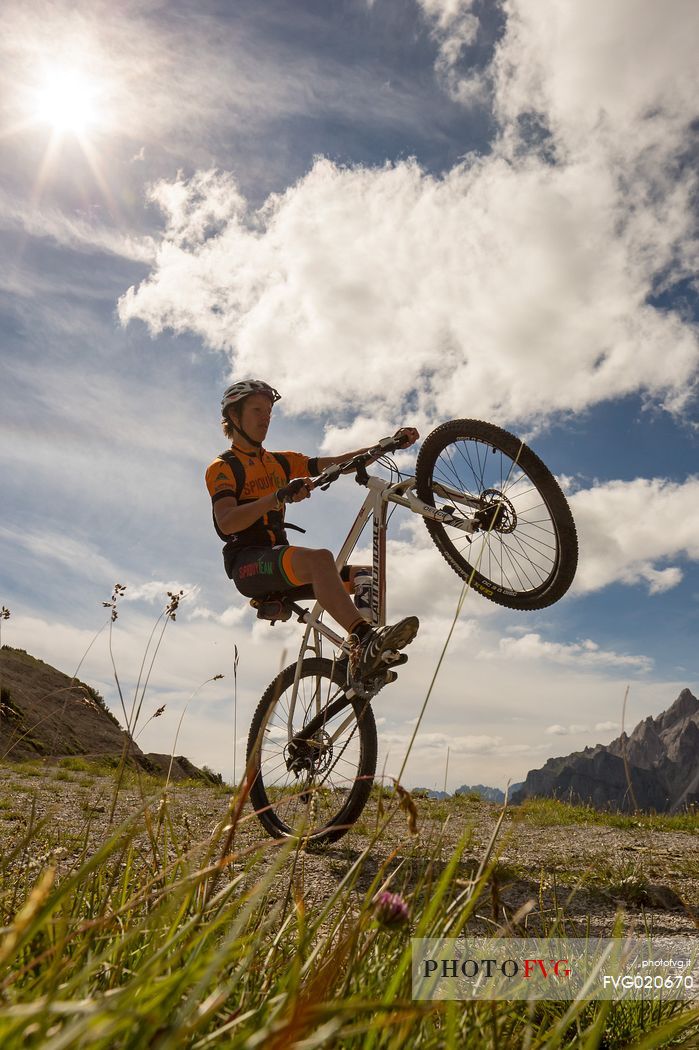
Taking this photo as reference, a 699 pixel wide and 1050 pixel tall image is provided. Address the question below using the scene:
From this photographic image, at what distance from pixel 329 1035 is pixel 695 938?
303cm

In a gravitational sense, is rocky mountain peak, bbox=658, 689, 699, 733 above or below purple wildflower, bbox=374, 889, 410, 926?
above

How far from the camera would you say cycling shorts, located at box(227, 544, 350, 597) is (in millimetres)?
5406

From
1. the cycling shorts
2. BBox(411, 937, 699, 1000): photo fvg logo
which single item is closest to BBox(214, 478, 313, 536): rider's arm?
the cycling shorts

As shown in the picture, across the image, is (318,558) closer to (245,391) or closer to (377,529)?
(377,529)

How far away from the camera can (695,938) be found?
3027 mm

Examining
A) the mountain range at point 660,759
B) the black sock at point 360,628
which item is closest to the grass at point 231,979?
the black sock at point 360,628

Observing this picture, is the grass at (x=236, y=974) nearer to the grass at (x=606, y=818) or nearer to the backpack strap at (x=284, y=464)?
the backpack strap at (x=284, y=464)

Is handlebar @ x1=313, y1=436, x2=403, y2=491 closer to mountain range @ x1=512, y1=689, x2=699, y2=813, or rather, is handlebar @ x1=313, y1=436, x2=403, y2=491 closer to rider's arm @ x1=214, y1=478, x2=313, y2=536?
rider's arm @ x1=214, y1=478, x2=313, y2=536

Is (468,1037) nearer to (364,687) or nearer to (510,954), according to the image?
(510,954)

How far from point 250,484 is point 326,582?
1472 millimetres

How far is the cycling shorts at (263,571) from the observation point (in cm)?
541

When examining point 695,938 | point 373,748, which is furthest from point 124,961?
point 373,748

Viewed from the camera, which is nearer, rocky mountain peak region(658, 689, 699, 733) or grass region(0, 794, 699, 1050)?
grass region(0, 794, 699, 1050)

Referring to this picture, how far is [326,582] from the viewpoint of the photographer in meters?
5.09
